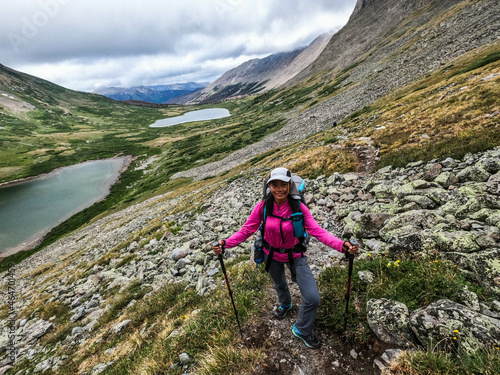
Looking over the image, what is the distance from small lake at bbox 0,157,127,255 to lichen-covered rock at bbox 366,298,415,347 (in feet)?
193

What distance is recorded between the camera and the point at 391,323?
4.42 metres

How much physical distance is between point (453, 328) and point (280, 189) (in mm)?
3826

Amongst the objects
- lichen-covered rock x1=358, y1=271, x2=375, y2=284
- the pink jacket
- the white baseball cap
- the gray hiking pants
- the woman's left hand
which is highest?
the white baseball cap

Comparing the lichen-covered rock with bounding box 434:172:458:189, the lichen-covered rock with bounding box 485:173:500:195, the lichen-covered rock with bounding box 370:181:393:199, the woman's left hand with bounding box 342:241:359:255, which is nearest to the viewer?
the woman's left hand with bounding box 342:241:359:255

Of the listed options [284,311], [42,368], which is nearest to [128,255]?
[42,368]

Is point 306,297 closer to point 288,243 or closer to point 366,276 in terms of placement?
point 288,243

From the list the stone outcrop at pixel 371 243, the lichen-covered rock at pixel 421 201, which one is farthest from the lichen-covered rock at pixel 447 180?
the lichen-covered rock at pixel 421 201

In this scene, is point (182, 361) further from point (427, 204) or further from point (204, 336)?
point (427, 204)

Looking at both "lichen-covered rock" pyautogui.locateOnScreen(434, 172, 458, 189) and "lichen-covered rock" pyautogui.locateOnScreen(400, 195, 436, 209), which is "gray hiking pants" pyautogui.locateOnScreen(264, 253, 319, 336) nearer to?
"lichen-covered rock" pyautogui.locateOnScreen(400, 195, 436, 209)

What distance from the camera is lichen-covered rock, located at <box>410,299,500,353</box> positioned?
3.60m

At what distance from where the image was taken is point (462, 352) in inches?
139

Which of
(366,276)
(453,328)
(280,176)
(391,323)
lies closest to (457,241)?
(366,276)

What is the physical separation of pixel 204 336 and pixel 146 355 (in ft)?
6.35

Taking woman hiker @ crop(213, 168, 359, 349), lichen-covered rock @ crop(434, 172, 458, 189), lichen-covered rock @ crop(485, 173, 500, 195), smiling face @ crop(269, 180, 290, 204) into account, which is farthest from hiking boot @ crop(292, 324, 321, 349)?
lichen-covered rock @ crop(434, 172, 458, 189)
